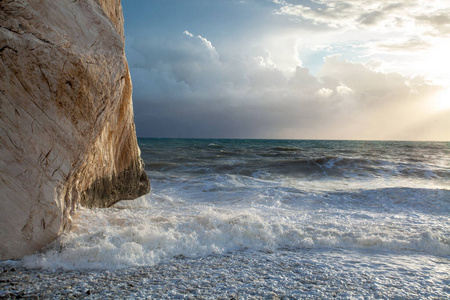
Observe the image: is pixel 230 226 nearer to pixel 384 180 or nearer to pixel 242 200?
pixel 242 200

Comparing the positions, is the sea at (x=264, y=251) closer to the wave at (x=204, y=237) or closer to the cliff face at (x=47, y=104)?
the wave at (x=204, y=237)

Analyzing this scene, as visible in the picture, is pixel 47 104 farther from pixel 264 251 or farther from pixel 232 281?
pixel 264 251

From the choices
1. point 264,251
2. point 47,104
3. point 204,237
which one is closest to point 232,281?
point 264,251

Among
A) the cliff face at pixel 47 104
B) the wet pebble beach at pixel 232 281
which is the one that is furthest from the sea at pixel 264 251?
the cliff face at pixel 47 104

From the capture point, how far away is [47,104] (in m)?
4.08

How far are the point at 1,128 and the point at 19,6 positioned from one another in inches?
67.8

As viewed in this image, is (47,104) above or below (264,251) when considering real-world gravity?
above

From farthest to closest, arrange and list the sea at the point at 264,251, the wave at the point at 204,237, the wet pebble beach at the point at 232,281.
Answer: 1. the wave at the point at 204,237
2. the sea at the point at 264,251
3. the wet pebble beach at the point at 232,281

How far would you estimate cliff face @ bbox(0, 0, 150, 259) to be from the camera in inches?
151

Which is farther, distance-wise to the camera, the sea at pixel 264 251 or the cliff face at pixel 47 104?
the cliff face at pixel 47 104

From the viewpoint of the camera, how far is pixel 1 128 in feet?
12.5

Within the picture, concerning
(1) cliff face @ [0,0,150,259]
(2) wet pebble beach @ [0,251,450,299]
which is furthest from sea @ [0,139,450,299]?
(1) cliff face @ [0,0,150,259]

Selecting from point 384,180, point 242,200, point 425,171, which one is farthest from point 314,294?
point 425,171

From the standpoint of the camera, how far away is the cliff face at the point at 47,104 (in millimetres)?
3842
